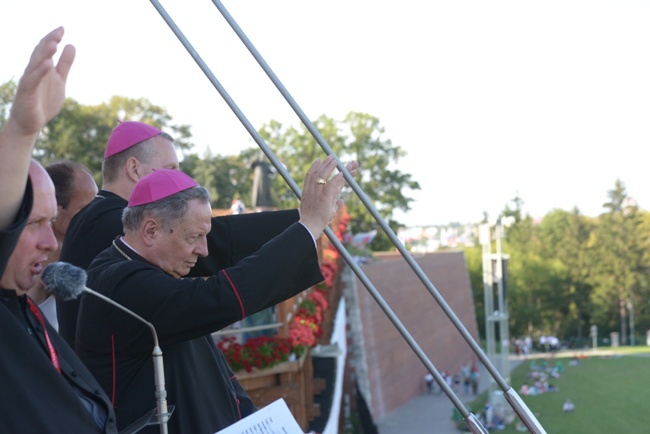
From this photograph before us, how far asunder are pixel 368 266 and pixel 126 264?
22.6 metres

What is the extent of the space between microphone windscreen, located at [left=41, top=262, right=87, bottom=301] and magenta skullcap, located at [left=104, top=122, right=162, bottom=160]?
1.19 m

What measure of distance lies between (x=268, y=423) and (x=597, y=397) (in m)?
38.4

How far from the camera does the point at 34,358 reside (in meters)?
1.57

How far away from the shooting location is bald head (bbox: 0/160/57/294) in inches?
62.6

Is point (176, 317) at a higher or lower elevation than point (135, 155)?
lower

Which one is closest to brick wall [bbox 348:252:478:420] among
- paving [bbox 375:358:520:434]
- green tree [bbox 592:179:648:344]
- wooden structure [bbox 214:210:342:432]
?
paving [bbox 375:358:520:434]

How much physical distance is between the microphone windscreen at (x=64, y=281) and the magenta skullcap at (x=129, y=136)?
119 centimetres

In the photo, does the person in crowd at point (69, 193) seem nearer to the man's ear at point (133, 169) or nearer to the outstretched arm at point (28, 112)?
the man's ear at point (133, 169)

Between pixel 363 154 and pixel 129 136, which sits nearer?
pixel 129 136

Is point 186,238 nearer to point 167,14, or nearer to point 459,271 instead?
point 167,14

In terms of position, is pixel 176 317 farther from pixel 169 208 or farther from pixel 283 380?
pixel 283 380

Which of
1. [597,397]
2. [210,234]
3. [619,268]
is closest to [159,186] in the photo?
[210,234]

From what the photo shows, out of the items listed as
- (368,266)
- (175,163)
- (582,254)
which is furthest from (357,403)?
(582,254)

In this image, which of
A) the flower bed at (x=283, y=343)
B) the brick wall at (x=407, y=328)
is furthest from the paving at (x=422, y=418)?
the flower bed at (x=283, y=343)
